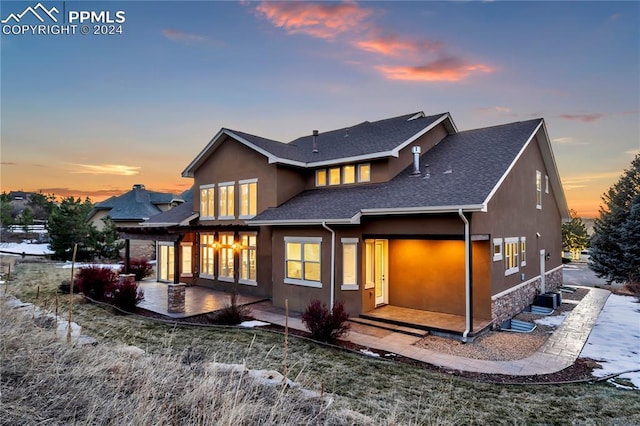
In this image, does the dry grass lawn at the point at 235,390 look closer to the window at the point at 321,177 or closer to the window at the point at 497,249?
the window at the point at 497,249

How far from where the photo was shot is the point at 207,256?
52.1 ft

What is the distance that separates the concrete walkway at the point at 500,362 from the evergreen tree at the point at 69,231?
751 inches

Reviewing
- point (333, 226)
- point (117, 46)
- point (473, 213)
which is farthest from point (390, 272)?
point (117, 46)

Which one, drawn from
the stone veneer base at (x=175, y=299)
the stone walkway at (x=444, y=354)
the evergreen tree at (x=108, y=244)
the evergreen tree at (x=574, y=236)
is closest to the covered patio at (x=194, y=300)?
the stone walkway at (x=444, y=354)

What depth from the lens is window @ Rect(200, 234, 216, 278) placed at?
51.2 ft

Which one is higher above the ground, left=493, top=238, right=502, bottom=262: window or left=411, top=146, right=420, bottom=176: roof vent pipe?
left=411, top=146, right=420, bottom=176: roof vent pipe

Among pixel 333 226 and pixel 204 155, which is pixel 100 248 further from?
pixel 333 226

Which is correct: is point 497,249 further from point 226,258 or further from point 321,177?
point 226,258

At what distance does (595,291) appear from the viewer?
1662 cm

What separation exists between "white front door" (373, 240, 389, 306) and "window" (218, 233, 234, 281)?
6.80 m

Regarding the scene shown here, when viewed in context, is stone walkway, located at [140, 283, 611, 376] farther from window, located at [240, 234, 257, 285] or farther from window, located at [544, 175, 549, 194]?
window, located at [544, 175, 549, 194]

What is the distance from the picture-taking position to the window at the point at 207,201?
1580cm

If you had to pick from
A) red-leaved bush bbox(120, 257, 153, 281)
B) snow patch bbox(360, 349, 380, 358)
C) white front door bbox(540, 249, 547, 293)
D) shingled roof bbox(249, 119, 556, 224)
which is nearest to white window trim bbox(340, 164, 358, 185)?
shingled roof bbox(249, 119, 556, 224)

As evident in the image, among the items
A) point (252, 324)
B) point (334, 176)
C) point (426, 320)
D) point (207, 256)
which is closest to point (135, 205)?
point (207, 256)
